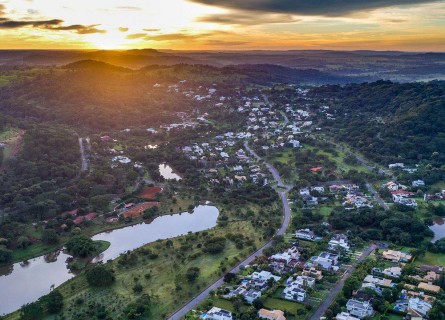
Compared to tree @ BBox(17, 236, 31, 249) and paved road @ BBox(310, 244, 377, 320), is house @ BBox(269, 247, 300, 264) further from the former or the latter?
tree @ BBox(17, 236, 31, 249)

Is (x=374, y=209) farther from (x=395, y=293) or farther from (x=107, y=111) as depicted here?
(x=107, y=111)

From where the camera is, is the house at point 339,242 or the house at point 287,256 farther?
the house at point 339,242

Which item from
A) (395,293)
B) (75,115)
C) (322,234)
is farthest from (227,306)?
(75,115)

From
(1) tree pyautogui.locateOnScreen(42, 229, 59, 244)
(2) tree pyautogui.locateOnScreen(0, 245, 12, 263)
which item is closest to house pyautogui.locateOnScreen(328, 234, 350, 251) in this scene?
(1) tree pyautogui.locateOnScreen(42, 229, 59, 244)

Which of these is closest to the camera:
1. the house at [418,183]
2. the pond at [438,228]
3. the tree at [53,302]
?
the tree at [53,302]

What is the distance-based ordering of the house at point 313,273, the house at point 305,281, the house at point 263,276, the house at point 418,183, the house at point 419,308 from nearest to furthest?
the house at point 419,308, the house at point 305,281, the house at point 263,276, the house at point 313,273, the house at point 418,183

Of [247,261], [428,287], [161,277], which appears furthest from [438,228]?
[161,277]

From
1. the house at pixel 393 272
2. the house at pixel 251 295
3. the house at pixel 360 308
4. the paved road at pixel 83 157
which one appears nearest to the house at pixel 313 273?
the house at pixel 360 308

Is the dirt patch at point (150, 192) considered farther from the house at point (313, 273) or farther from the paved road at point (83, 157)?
the house at point (313, 273)
